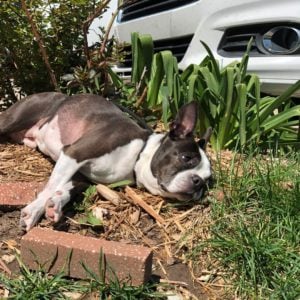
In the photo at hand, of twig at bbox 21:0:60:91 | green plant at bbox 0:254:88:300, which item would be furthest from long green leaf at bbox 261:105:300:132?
green plant at bbox 0:254:88:300

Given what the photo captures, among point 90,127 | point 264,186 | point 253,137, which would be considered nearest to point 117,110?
point 90,127

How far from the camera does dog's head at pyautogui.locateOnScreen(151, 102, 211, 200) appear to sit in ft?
10.6

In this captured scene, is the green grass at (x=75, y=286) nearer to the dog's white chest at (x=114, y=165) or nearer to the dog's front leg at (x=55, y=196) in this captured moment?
the dog's front leg at (x=55, y=196)

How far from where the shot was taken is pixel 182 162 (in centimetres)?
332

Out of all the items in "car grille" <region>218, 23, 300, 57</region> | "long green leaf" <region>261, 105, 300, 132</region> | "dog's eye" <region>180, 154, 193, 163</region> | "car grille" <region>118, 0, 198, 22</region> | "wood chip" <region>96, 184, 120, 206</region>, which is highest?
"car grille" <region>118, 0, 198, 22</region>

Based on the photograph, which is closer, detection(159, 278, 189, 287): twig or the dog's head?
detection(159, 278, 189, 287): twig

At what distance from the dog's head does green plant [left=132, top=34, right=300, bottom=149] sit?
1.79 feet

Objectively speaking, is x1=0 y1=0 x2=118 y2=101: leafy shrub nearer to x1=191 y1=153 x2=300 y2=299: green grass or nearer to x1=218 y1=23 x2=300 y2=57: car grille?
x1=218 y1=23 x2=300 y2=57: car grille

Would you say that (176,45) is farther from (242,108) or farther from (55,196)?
(55,196)

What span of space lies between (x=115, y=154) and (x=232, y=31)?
6.02ft

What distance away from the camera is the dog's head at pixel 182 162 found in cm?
324

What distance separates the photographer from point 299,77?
413 centimetres

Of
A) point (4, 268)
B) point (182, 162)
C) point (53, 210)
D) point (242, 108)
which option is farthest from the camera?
point (242, 108)

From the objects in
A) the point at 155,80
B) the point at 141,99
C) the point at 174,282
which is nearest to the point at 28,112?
the point at 141,99
